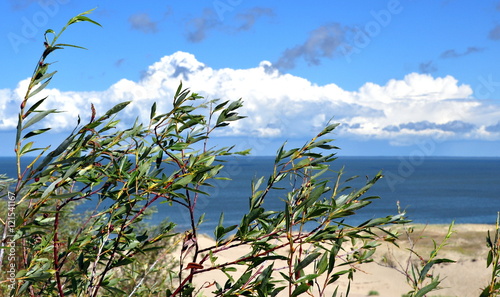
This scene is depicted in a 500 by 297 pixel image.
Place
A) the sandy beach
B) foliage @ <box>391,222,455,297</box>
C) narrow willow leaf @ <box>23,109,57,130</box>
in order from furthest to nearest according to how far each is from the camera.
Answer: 1. the sandy beach
2. foliage @ <box>391,222,455,297</box>
3. narrow willow leaf @ <box>23,109,57,130</box>

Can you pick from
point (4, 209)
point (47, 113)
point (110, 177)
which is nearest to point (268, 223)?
point (110, 177)

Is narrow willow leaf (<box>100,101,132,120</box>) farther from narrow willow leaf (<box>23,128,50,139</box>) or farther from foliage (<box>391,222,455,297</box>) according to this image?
foliage (<box>391,222,455,297</box>)

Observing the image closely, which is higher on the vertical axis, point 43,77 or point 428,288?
point 43,77

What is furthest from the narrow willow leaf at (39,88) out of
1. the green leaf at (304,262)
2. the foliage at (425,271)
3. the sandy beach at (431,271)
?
the sandy beach at (431,271)

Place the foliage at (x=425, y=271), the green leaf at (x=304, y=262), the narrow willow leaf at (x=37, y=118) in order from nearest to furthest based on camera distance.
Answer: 1. the green leaf at (x=304, y=262)
2. the narrow willow leaf at (x=37, y=118)
3. the foliage at (x=425, y=271)

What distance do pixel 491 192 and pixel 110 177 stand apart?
430 ft

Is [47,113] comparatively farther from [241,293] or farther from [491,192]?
[491,192]

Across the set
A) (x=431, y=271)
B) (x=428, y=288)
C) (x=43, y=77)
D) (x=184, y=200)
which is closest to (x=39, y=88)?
(x=43, y=77)

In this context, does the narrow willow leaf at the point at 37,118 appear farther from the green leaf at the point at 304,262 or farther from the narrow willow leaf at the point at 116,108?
the green leaf at the point at 304,262

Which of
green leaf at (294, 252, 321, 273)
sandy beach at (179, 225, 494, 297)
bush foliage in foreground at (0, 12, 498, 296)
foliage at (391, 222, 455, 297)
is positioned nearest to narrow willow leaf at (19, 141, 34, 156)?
bush foliage in foreground at (0, 12, 498, 296)

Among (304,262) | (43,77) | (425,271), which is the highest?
(43,77)

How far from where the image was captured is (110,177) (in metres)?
3.28

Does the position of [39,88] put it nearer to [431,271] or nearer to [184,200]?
[184,200]

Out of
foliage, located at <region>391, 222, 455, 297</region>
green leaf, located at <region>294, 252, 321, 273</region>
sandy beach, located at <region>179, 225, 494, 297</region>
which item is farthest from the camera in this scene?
sandy beach, located at <region>179, 225, 494, 297</region>
